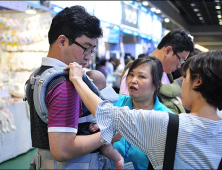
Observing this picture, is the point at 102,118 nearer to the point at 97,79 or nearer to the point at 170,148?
the point at 170,148

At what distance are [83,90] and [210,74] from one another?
579 millimetres

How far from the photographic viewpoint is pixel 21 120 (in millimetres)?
4523

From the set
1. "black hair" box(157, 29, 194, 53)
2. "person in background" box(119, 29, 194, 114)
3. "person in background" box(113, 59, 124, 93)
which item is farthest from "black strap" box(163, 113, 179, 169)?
"person in background" box(113, 59, 124, 93)

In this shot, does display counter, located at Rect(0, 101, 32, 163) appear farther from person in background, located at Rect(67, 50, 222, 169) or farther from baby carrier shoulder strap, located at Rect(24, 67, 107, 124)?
person in background, located at Rect(67, 50, 222, 169)

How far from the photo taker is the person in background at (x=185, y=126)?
4.02ft

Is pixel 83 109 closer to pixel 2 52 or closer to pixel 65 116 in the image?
pixel 65 116

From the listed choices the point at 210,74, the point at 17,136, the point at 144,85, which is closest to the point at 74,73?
the point at 210,74

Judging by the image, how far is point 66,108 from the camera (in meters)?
1.39

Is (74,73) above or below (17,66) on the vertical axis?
above

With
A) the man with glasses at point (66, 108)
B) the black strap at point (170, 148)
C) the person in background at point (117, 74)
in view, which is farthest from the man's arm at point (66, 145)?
the person in background at point (117, 74)

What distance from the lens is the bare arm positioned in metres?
1.31

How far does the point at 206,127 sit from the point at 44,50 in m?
4.32

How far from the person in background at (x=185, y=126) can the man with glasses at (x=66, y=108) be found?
14cm

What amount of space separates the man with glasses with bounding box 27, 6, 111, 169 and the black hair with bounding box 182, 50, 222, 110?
0.58 meters
